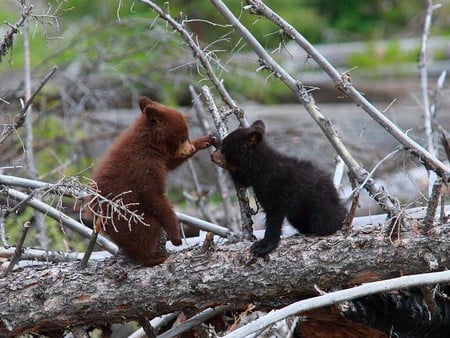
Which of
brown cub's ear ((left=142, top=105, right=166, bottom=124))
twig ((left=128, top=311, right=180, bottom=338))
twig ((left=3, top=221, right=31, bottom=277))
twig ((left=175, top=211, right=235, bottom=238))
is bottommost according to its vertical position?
twig ((left=128, top=311, right=180, bottom=338))

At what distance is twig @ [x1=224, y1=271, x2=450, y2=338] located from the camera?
13.0 ft

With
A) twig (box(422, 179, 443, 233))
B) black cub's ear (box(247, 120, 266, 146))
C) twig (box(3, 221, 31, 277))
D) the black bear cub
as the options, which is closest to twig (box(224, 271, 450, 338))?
twig (box(422, 179, 443, 233))

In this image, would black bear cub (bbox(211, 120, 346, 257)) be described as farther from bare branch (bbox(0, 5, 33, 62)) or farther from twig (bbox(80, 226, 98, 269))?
bare branch (bbox(0, 5, 33, 62))

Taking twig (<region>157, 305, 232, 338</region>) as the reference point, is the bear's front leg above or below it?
above

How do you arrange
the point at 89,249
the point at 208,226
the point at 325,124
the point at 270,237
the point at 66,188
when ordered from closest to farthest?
the point at 66,188 → the point at 89,249 → the point at 270,237 → the point at 325,124 → the point at 208,226

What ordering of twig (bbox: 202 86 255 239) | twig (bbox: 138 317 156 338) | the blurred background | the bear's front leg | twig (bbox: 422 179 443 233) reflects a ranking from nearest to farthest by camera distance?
1. twig (bbox: 422 179 443 233)
2. the bear's front leg
3. twig (bbox: 138 317 156 338)
4. twig (bbox: 202 86 255 239)
5. the blurred background

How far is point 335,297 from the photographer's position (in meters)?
4.00

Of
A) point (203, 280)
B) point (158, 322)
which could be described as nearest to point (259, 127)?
point (203, 280)

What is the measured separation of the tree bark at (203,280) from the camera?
4.45 m

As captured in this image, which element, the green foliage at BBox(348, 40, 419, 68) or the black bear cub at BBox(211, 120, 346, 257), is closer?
the black bear cub at BBox(211, 120, 346, 257)

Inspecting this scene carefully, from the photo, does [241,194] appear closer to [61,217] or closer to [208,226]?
[208,226]

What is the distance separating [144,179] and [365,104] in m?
1.17

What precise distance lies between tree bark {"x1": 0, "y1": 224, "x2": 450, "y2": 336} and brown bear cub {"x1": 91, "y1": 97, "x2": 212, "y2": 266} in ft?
0.43

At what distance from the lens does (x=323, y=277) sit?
447 centimetres
